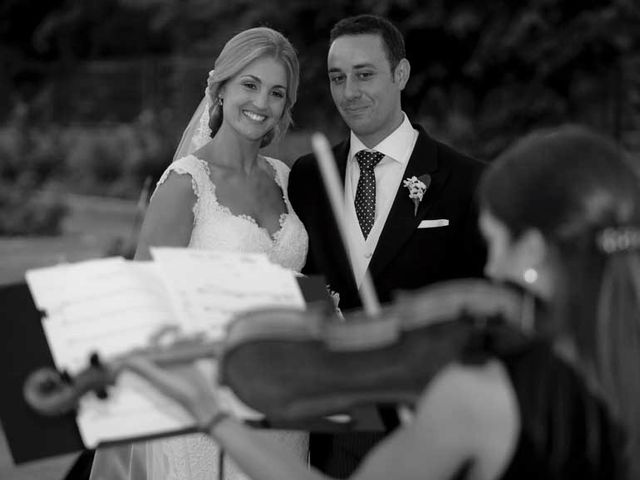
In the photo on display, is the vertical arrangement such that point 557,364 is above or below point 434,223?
below

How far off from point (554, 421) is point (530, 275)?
0.24m

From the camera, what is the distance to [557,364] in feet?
6.18

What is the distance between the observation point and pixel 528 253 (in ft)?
6.36

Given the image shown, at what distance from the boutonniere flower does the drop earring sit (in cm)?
199

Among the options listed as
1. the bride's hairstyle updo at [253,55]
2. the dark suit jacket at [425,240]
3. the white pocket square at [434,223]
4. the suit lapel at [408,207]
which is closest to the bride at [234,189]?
the bride's hairstyle updo at [253,55]

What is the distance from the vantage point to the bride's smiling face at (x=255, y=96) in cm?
402

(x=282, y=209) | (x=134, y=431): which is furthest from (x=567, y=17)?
(x=134, y=431)

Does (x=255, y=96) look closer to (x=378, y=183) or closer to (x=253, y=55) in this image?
(x=253, y=55)

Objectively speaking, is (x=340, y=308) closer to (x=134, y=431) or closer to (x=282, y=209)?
(x=282, y=209)

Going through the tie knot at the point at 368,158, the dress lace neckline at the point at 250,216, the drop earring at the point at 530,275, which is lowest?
the drop earring at the point at 530,275

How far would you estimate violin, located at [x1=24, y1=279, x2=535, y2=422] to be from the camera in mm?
1898

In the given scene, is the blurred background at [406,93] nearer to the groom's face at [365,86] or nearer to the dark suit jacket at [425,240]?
the groom's face at [365,86]

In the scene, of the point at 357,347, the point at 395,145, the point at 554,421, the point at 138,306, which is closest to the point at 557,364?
the point at 554,421

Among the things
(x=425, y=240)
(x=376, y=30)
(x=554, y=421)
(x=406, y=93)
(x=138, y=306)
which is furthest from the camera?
(x=406, y=93)
